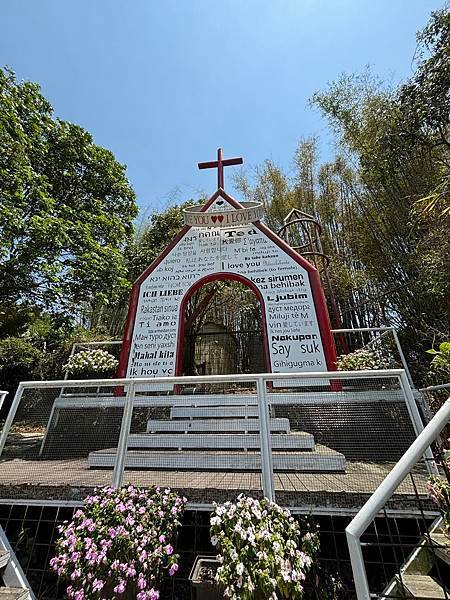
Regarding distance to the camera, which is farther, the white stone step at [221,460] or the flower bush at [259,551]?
the white stone step at [221,460]

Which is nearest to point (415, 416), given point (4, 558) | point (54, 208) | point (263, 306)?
point (263, 306)

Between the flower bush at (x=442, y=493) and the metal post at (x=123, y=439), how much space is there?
6.92 feet

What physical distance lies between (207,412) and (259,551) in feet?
5.57

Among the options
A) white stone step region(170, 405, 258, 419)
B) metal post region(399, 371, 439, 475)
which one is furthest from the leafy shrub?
white stone step region(170, 405, 258, 419)

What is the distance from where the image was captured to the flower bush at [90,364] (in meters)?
4.70

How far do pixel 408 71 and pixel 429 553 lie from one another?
25.0 ft

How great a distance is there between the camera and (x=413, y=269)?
21.6 ft

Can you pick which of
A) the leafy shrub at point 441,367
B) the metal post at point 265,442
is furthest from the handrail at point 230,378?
the leafy shrub at point 441,367

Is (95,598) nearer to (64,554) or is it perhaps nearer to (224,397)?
(64,554)

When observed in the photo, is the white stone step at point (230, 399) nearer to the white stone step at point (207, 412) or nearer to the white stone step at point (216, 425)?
the white stone step at point (207, 412)

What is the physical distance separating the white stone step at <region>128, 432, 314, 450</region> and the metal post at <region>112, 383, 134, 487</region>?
0.05 meters

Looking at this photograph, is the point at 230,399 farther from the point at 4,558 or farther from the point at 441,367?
the point at 441,367

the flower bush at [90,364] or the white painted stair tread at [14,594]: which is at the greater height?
the flower bush at [90,364]

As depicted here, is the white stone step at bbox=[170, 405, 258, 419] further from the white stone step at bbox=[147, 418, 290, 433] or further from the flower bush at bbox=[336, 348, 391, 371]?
the flower bush at bbox=[336, 348, 391, 371]
